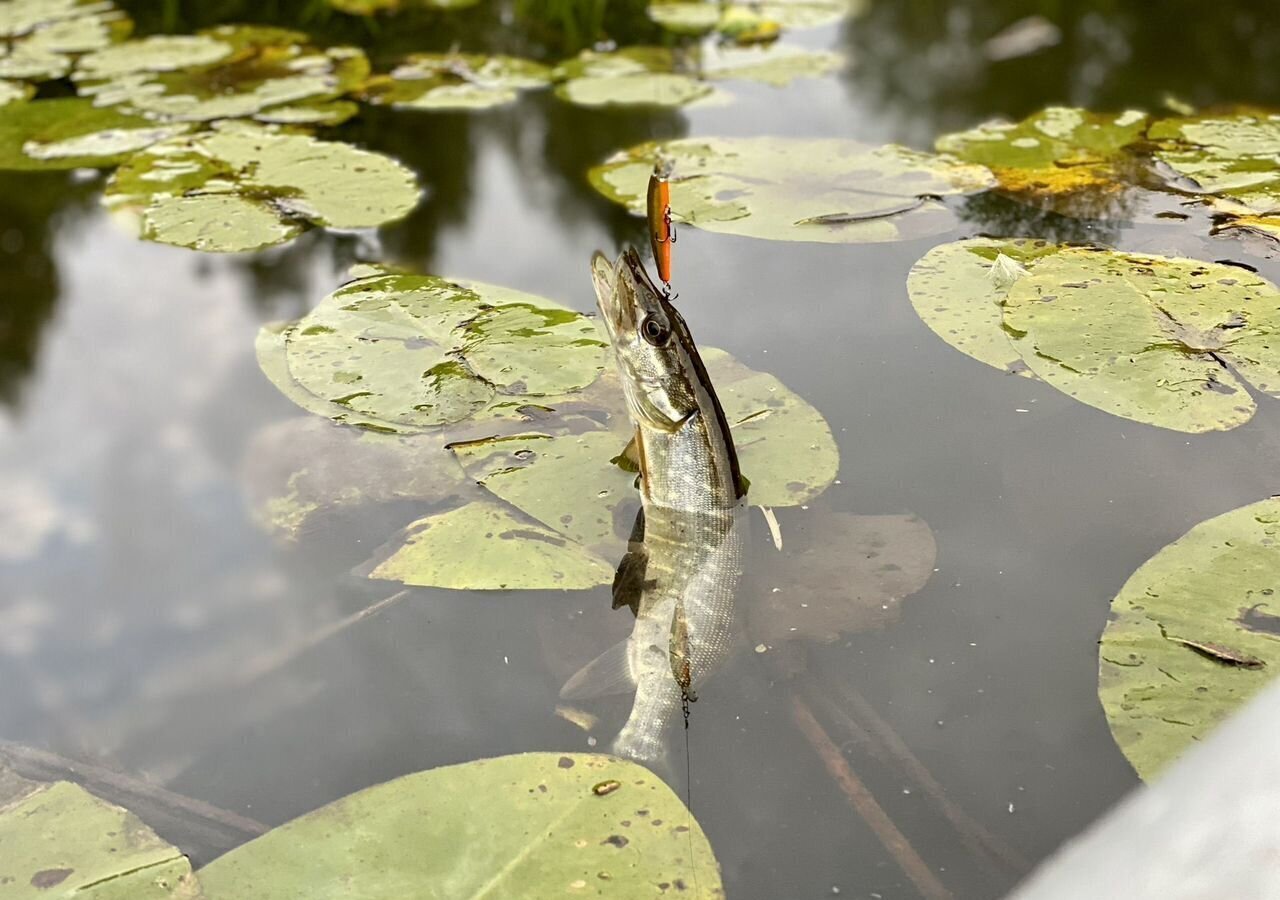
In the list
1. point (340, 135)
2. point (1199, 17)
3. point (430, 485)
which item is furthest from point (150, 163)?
point (1199, 17)

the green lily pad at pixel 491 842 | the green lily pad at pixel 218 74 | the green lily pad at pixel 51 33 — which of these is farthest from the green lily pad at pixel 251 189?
the green lily pad at pixel 491 842

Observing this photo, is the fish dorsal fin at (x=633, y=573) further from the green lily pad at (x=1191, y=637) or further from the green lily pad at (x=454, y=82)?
the green lily pad at (x=454, y=82)

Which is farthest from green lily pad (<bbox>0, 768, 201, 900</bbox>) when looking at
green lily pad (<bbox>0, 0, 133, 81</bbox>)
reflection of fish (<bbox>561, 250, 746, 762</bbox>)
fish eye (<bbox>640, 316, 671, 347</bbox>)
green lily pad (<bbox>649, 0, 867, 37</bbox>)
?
green lily pad (<bbox>649, 0, 867, 37</bbox>)

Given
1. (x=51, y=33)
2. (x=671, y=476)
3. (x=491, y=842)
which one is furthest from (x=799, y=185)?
(x=51, y=33)

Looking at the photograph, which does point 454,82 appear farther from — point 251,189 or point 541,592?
point 541,592

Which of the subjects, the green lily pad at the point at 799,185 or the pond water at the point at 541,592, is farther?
the green lily pad at the point at 799,185
